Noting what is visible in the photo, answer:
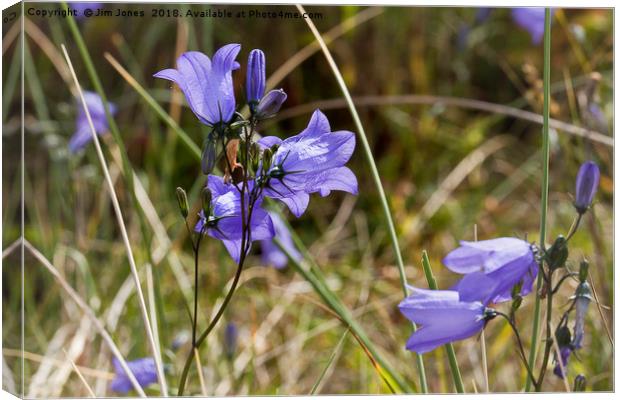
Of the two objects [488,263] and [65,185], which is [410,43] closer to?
[65,185]

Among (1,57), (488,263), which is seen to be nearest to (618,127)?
(488,263)

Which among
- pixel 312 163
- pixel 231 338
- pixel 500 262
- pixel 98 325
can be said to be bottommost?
pixel 231 338

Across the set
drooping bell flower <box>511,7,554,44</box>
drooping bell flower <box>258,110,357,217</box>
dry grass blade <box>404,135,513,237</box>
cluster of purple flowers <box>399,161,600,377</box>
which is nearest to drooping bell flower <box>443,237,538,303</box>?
cluster of purple flowers <box>399,161,600,377</box>

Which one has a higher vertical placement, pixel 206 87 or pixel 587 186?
pixel 206 87

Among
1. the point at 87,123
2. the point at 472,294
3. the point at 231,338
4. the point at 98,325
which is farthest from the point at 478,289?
the point at 87,123

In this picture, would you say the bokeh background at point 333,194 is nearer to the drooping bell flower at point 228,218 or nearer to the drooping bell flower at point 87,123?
the drooping bell flower at point 87,123

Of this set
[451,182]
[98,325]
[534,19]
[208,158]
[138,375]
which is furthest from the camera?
[451,182]

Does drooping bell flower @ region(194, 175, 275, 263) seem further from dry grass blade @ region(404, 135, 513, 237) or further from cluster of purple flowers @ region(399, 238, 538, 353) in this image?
dry grass blade @ region(404, 135, 513, 237)

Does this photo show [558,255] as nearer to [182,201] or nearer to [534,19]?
[182,201]
